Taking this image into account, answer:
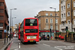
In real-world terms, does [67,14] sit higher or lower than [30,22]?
higher

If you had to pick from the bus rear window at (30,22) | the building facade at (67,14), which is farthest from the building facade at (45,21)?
the bus rear window at (30,22)

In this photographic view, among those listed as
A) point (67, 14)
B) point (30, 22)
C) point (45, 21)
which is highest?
point (67, 14)

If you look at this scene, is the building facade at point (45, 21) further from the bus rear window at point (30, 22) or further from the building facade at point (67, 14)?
the bus rear window at point (30, 22)

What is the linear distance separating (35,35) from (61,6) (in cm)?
2778

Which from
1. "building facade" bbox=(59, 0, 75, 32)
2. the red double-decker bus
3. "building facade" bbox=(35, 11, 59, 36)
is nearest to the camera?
the red double-decker bus

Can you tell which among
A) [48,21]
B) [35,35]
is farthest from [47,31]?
[35,35]

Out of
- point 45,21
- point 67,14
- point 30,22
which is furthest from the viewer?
point 45,21

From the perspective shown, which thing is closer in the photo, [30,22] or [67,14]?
[30,22]

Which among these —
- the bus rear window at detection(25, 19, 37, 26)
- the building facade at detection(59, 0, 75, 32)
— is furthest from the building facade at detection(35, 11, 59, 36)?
the bus rear window at detection(25, 19, 37, 26)

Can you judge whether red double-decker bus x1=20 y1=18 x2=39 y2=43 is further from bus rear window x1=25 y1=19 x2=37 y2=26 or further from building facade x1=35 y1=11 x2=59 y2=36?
building facade x1=35 y1=11 x2=59 y2=36

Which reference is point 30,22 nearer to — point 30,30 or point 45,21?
point 30,30

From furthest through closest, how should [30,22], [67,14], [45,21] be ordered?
[45,21] < [67,14] < [30,22]

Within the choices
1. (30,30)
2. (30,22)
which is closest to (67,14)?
(30,22)

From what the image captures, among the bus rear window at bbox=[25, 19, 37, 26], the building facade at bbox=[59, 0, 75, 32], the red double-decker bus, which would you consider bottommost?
the red double-decker bus
